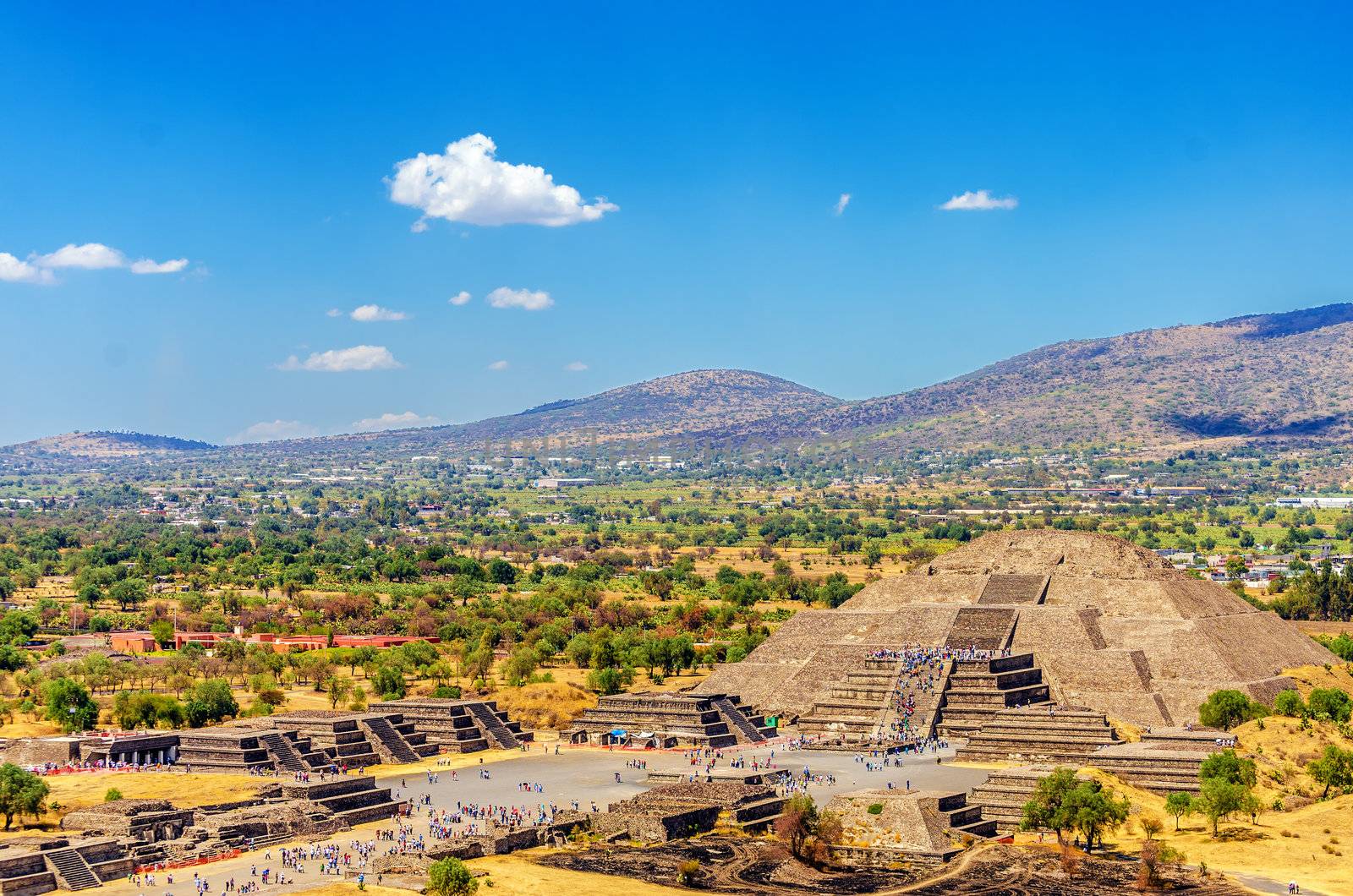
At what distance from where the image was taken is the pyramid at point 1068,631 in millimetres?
89438

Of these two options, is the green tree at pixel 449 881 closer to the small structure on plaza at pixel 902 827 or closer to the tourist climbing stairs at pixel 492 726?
the small structure on plaza at pixel 902 827

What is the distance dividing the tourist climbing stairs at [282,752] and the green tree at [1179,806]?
3761 cm

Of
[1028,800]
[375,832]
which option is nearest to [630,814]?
[375,832]

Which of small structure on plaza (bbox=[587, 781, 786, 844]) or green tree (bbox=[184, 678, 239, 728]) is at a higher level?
green tree (bbox=[184, 678, 239, 728])

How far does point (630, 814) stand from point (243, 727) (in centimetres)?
2368

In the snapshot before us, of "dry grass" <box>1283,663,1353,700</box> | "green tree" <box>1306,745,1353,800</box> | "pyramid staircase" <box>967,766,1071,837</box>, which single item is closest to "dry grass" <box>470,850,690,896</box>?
"pyramid staircase" <box>967,766,1071,837</box>

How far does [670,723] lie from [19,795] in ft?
110

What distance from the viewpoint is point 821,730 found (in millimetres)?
90000

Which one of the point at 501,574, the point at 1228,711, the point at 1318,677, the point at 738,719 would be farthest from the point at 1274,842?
the point at 501,574

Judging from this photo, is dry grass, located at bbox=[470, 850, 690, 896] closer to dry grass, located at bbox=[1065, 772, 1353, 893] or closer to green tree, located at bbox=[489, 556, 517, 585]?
dry grass, located at bbox=[1065, 772, 1353, 893]

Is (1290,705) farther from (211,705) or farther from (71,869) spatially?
(71,869)

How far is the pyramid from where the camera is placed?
89438 millimetres

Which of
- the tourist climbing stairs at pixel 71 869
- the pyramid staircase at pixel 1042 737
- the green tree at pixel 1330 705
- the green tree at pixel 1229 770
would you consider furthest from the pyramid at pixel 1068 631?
the tourist climbing stairs at pixel 71 869

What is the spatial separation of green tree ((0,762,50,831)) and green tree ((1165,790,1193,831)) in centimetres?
4290
